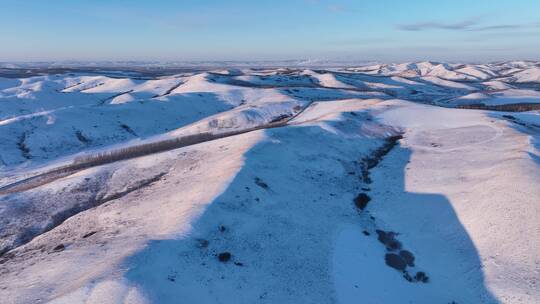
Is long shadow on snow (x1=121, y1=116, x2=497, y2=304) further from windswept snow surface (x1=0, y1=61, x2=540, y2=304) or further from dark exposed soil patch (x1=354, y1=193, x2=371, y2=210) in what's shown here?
dark exposed soil patch (x1=354, y1=193, x2=371, y2=210)

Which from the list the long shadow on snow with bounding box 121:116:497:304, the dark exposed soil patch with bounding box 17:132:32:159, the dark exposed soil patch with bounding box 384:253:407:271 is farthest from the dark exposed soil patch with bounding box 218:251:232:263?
the dark exposed soil patch with bounding box 17:132:32:159

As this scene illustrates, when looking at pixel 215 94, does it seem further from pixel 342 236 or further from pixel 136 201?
pixel 342 236

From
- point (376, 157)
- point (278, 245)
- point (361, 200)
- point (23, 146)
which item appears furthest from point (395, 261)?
point (23, 146)

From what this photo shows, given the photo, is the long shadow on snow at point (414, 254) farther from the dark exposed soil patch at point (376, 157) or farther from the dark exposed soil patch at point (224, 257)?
the dark exposed soil patch at point (224, 257)

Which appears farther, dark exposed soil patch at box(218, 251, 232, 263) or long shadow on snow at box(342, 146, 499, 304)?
dark exposed soil patch at box(218, 251, 232, 263)

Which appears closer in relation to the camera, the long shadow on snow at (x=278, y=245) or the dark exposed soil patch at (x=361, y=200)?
the long shadow on snow at (x=278, y=245)

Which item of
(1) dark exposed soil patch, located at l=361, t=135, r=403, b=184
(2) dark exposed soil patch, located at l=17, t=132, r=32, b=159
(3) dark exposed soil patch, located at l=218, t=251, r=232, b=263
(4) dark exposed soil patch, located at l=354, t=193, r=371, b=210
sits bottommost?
(2) dark exposed soil patch, located at l=17, t=132, r=32, b=159

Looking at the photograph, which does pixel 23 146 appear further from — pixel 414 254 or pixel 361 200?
pixel 414 254

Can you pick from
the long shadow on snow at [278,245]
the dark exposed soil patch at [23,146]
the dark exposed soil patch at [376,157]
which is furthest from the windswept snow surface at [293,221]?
the dark exposed soil patch at [23,146]

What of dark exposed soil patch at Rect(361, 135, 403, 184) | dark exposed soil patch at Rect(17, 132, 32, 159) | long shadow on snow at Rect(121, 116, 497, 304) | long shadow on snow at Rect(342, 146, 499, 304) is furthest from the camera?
dark exposed soil patch at Rect(17, 132, 32, 159)
